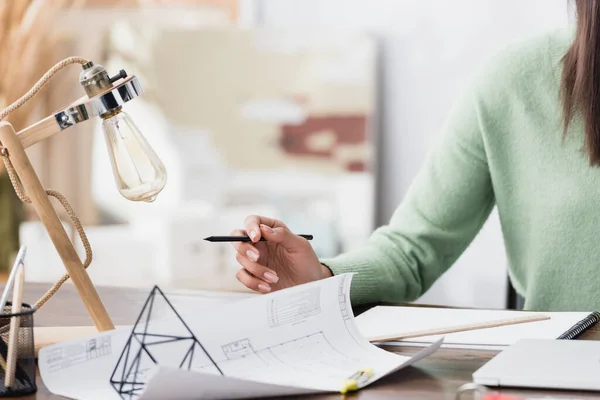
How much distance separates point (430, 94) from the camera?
10.0 feet

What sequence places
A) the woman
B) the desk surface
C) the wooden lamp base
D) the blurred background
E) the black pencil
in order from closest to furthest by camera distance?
the desk surface < the wooden lamp base < the black pencil < the woman < the blurred background

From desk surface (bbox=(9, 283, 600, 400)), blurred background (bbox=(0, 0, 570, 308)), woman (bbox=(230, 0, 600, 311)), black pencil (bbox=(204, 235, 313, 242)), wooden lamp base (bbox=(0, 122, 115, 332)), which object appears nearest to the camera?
desk surface (bbox=(9, 283, 600, 400))

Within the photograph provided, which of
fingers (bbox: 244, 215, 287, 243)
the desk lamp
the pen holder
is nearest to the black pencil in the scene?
fingers (bbox: 244, 215, 287, 243)

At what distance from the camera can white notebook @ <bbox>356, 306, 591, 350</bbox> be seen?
0.90 meters

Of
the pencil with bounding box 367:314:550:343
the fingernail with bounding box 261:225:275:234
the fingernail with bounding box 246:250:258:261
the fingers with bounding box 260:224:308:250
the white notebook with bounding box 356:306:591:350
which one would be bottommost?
the white notebook with bounding box 356:306:591:350

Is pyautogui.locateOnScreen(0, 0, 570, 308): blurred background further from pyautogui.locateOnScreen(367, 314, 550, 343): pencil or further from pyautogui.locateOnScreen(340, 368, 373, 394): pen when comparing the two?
pyautogui.locateOnScreen(340, 368, 373, 394): pen

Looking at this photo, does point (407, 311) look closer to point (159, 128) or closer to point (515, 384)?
point (515, 384)

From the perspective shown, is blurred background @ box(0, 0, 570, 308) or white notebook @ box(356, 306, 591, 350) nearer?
white notebook @ box(356, 306, 591, 350)

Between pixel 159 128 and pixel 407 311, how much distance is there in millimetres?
2185

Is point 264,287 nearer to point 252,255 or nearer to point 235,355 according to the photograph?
point 252,255

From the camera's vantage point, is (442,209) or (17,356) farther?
(442,209)

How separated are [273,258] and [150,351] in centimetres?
39

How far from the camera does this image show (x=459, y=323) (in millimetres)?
970

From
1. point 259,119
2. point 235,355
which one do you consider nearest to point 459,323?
point 235,355
